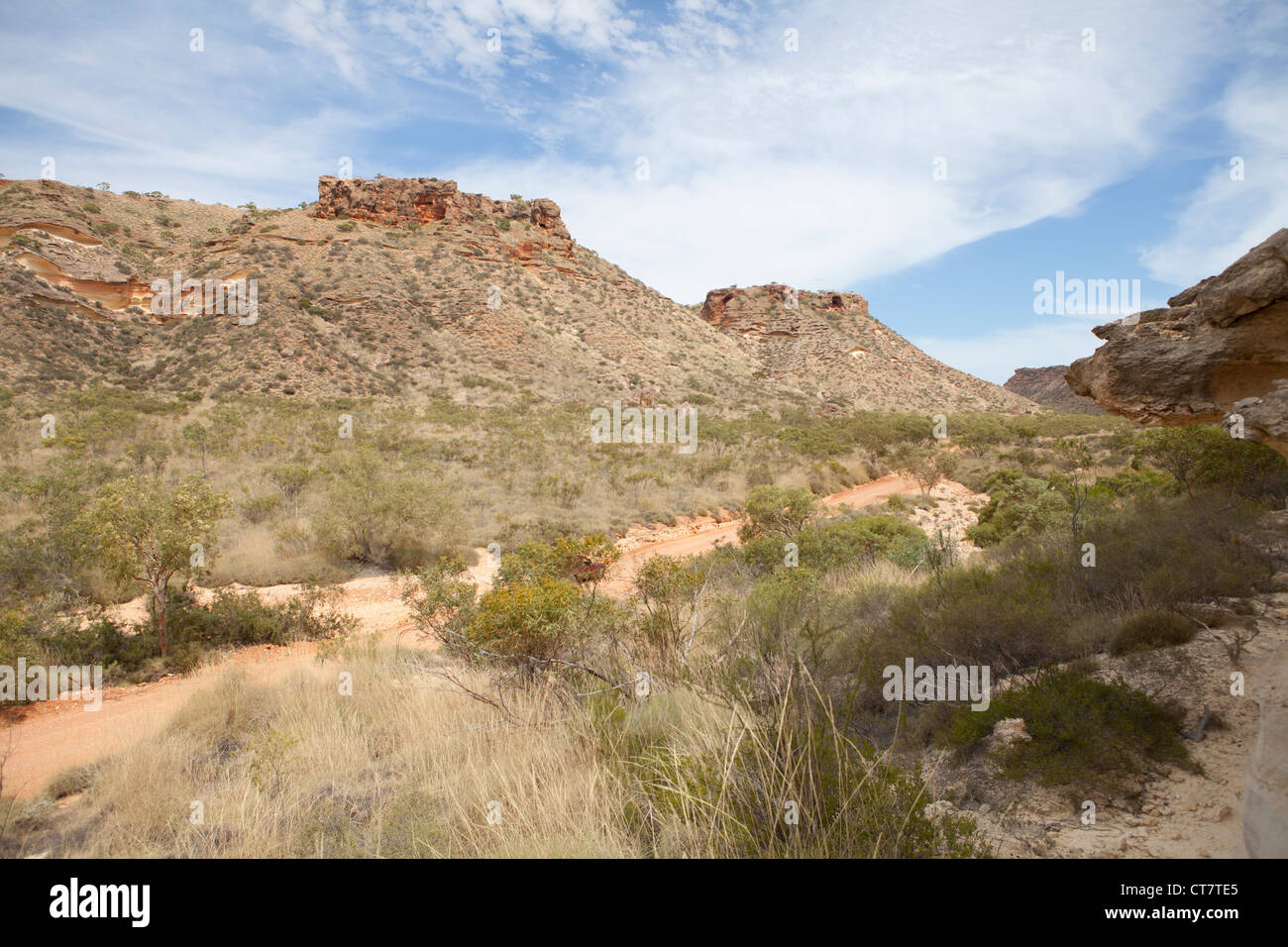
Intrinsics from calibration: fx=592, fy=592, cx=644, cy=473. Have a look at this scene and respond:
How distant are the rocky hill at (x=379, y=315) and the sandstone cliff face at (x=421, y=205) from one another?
0.16 metres

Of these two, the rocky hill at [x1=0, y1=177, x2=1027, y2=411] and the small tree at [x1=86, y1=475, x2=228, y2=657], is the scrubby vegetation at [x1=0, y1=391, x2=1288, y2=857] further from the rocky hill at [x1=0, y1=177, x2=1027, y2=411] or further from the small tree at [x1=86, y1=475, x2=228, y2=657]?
the rocky hill at [x1=0, y1=177, x2=1027, y2=411]

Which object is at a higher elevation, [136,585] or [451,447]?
[451,447]

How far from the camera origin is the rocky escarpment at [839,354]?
54250mm

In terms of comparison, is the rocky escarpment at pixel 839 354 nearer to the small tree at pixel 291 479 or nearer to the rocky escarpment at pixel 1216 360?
the small tree at pixel 291 479

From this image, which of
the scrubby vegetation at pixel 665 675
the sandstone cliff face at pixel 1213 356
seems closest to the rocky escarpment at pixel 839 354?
the scrubby vegetation at pixel 665 675

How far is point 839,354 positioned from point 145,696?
197ft

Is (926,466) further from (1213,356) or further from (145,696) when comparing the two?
(145,696)

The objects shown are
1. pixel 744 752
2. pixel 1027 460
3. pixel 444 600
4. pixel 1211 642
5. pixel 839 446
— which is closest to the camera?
pixel 744 752

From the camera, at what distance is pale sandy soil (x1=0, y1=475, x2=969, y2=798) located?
183 inches

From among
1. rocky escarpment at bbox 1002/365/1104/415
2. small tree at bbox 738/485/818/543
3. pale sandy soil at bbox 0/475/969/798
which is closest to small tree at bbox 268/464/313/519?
pale sandy soil at bbox 0/475/969/798
